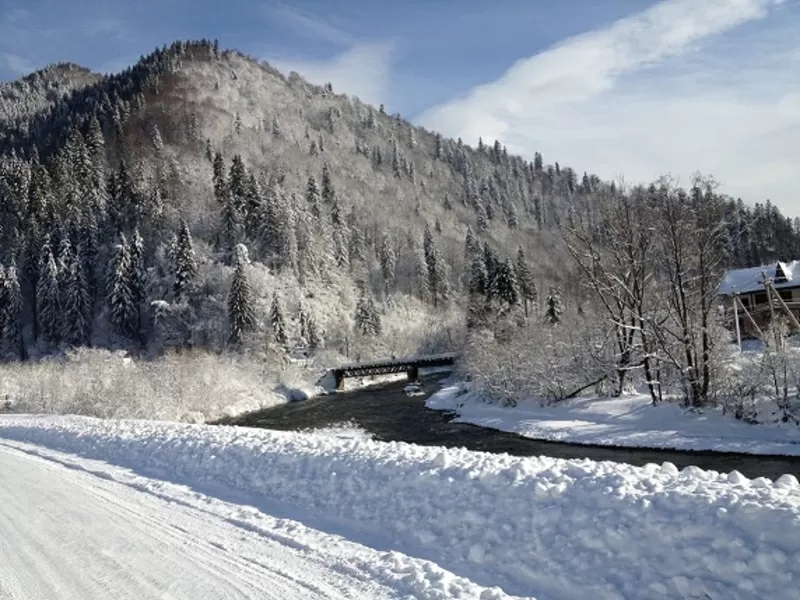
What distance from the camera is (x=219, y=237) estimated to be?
8356 centimetres

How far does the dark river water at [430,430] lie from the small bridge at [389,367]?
4.82 metres

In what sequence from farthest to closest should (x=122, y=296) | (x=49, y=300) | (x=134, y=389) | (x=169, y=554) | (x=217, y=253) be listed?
(x=217, y=253) → (x=49, y=300) → (x=122, y=296) → (x=134, y=389) → (x=169, y=554)

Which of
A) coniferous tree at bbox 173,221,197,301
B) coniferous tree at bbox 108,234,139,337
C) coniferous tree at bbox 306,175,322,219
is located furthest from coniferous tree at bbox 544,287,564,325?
coniferous tree at bbox 108,234,139,337

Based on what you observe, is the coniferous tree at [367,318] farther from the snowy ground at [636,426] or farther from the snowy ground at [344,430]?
the snowy ground at [636,426]

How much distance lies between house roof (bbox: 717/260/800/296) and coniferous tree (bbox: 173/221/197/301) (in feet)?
192

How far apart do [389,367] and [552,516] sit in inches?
2314

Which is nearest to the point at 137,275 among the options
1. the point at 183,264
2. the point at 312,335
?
the point at 183,264

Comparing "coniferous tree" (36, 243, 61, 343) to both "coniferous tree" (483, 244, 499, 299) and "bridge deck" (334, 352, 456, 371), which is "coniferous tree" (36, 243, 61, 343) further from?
"coniferous tree" (483, 244, 499, 299)

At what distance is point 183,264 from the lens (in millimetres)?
73625

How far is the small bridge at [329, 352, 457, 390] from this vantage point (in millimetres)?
64500

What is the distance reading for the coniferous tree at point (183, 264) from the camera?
73688 mm

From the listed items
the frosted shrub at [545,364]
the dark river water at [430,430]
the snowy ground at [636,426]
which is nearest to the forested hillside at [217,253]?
the frosted shrub at [545,364]

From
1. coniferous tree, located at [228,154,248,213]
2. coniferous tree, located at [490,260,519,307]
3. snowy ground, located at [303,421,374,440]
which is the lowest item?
snowy ground, located at [303,421,374,440]

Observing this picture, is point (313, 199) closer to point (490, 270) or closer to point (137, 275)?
point (137, 275)
